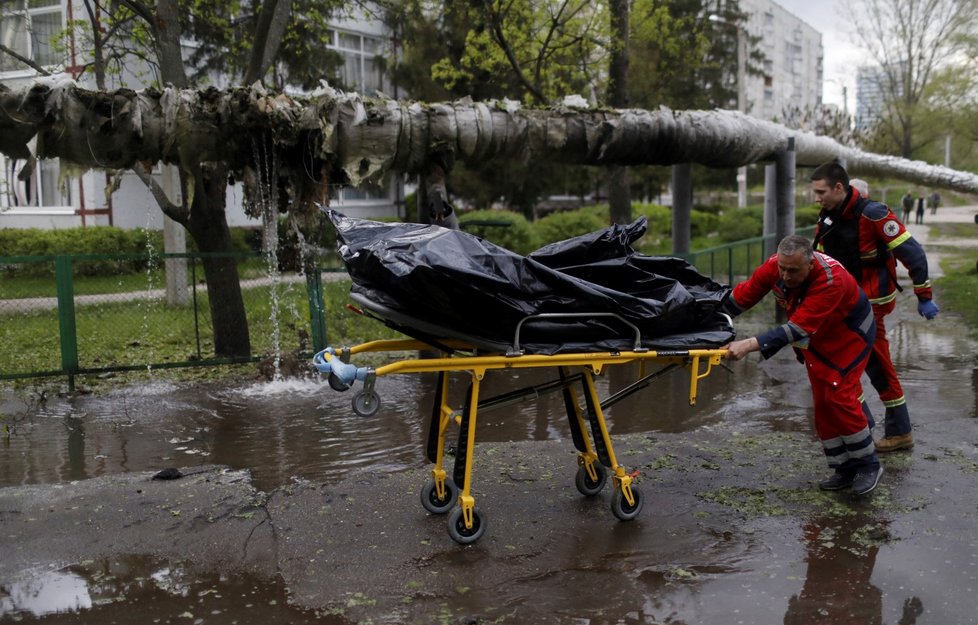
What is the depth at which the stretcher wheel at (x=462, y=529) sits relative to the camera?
4789mm

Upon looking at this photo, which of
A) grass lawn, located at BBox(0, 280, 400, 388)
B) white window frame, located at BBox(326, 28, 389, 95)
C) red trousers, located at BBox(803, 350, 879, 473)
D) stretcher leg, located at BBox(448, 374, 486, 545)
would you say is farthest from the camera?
white window frame, located at BBox(326, 28, 389, 95)

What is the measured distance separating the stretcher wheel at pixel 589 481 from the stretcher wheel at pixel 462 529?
96cm

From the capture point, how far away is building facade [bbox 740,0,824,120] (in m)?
79.1

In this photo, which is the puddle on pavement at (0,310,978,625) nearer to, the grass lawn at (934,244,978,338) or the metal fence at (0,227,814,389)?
the metal fence at (0,227,814,389)

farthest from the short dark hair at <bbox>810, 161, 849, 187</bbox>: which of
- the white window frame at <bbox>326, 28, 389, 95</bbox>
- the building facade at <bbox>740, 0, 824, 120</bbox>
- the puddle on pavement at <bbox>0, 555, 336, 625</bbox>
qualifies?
the building facade at <bbox>740, 0, 824, 120</bbox>

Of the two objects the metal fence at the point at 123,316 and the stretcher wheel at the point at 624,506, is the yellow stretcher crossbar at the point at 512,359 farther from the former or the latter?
the metal fence at the point at 123,316

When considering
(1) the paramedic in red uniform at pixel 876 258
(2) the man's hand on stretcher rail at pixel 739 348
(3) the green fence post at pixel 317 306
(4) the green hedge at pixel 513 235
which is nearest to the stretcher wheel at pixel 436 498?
(2) the man's hand on stretcher rail at pixel 739 348

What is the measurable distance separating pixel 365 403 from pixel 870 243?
3978 mm

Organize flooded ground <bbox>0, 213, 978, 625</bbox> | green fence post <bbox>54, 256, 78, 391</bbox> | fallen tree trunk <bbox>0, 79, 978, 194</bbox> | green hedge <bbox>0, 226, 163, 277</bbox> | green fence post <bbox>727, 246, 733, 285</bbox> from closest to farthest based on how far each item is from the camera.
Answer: flooded ground <bbox>0, 213, 978, 625</bbox>, fallen tree trunk <bbox>0, 79, 978, 194</bbox>, green fence post <bbox>54, 256, 78, 391</bbox>, green fence post <bbox>727, 246, 733, 285</bbox>, green hedge <bbox>0, 226, 163, 277</bbox>

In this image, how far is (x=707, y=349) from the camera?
5.07 metres

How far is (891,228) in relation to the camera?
6.33 m

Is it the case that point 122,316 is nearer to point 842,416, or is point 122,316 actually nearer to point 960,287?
point 842,416

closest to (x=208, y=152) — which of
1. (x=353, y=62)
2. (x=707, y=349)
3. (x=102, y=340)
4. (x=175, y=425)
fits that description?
(x=175, y=425)

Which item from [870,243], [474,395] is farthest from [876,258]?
[474,395]
